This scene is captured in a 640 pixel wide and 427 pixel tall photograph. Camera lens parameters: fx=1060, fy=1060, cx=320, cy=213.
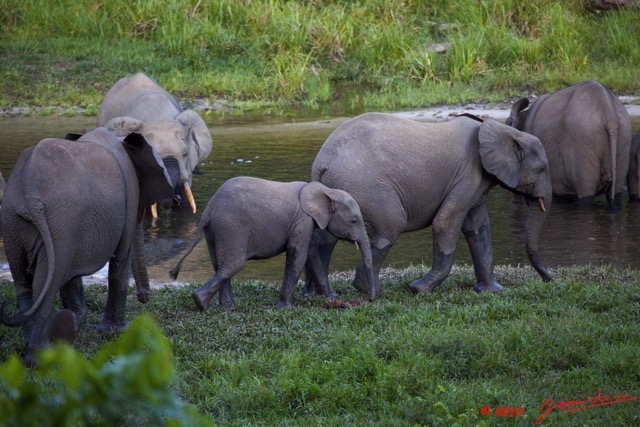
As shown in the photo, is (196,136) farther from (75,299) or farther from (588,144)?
(75,299)

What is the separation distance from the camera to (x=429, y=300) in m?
7.06

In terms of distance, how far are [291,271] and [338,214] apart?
0.55m

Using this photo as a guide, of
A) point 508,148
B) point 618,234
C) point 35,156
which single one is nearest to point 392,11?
point 618,234

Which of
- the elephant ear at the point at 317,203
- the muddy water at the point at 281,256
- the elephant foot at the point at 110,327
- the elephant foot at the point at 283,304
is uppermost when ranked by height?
the elephant ear at the point at 317,203

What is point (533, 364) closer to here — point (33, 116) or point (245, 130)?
point (245, 130)

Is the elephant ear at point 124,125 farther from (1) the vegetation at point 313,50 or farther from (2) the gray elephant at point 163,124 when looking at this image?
(1) the vegetation at point 313,50

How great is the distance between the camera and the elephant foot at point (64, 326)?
5637mm

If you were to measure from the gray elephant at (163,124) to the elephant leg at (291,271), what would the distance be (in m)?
3.91

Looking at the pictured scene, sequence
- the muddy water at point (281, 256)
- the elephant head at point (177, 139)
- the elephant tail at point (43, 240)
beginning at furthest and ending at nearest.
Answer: the elephant head at point (177, 139) → the muddy water at point (281, 256) → the elephant tail at point (43, 240)

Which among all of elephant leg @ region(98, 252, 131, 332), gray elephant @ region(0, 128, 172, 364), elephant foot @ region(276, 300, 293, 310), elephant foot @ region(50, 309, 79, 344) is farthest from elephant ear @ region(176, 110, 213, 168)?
elephant foot @ region(50, 309, 79, 344)

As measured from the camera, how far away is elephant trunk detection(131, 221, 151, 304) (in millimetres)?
6973

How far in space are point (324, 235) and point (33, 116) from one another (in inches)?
476

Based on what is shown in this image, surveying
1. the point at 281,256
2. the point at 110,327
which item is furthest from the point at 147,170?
the point at 281,256

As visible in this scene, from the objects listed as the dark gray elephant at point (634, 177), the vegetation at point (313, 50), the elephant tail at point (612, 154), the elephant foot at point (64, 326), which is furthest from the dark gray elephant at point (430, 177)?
the vegetation at point (313, 50)
